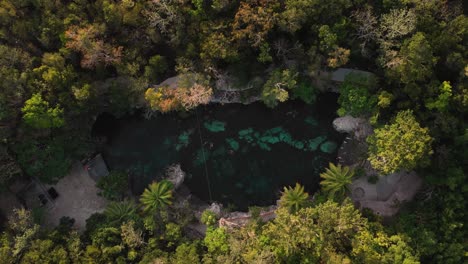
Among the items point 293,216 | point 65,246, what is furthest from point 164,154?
point 293,216

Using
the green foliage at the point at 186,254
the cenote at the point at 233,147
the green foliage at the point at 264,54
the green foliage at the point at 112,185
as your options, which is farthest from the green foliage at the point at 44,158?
the green foliage at the point at 264,54

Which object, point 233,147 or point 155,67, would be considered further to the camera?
point 233,147

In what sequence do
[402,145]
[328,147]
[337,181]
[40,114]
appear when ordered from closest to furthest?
[402,145], [40,114], [337,181], [328,147]

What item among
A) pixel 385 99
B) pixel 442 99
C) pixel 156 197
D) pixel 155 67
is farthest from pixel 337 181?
pixel 155 67

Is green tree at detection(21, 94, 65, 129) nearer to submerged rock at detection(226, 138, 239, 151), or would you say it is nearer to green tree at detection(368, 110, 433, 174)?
submerged rock at detection(226, 138, 239, 151)

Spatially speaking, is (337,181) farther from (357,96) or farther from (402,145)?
(357,96)

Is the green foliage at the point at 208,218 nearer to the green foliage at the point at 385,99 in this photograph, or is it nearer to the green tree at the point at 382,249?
the green tree at the point at 382,249
